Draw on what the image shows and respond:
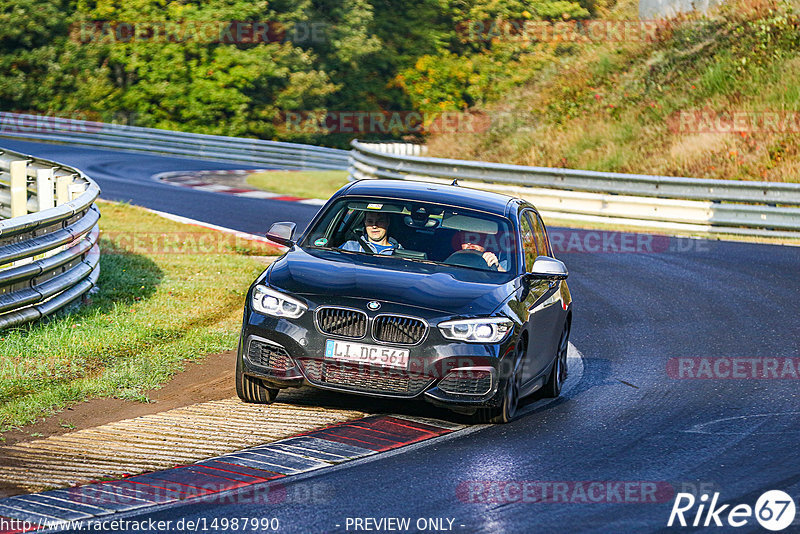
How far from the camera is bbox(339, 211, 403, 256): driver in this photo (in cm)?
875

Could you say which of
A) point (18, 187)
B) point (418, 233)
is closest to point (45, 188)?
point (18, 187)

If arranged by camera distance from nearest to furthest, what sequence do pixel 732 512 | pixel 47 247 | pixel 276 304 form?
pixel 732 512 → pixel 276 304 → pixel 47 247

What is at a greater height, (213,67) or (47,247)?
(213,67)

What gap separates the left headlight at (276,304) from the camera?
7617 millimetres

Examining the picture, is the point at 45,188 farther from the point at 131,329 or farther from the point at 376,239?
the point at 376,239

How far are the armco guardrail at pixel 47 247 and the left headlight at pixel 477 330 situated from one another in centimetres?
378

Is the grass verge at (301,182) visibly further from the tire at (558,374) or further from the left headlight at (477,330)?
the left headlight at (477,330)

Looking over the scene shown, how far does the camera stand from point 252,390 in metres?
8.05

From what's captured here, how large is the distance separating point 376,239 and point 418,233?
1.07 feet

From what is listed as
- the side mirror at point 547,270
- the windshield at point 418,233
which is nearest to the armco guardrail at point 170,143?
the windshield at point 418,233

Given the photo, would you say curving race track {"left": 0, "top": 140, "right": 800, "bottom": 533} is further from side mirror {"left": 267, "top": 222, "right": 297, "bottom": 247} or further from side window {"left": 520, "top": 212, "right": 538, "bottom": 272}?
side mirror {"left": 267, "top": 222, "right": 297, "bottom": 247}

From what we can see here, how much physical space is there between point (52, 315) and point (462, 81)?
47749mm

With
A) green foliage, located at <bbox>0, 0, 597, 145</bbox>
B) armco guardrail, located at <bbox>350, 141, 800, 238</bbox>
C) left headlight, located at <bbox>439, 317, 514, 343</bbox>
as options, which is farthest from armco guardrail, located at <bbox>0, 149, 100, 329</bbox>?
green foliage, located at <bbox>0, 0, 597, 145</bbox>

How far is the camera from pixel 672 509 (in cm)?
593
